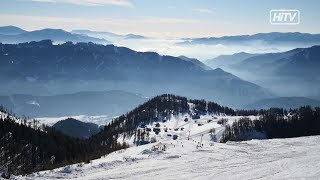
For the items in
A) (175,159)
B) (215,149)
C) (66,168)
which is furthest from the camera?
(215,149)

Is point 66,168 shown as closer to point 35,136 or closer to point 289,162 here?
point 289,162

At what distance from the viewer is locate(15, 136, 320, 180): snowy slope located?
4325 cm

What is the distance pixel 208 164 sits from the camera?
4850 cm

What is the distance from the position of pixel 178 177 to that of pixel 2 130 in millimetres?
126194

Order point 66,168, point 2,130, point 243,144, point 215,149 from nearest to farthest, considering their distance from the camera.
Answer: point 66,168
point 215,149
point 243,144
point 2,130

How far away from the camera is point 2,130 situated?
154 m

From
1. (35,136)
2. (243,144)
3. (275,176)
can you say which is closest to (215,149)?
(243,144)

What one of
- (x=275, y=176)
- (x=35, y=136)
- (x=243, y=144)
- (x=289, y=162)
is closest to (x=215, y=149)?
(x=243, y=144)

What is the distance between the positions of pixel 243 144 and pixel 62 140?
11210 cm

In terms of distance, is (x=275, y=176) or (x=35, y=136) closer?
(x=275, y=176)

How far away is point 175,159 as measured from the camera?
2062 inches

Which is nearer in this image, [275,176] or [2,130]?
[275,176]

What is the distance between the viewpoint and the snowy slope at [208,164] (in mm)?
43250

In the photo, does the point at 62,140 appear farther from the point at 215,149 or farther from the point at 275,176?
the point at 275,176
